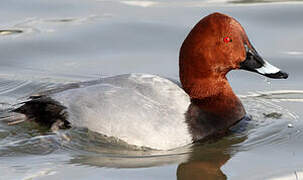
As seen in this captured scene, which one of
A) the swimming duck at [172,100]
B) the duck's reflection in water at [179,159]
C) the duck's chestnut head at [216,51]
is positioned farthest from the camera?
the duck's chestnut head at [216,51]

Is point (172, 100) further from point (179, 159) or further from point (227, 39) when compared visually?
point (227, 39)

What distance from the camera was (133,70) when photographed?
7.39 meters

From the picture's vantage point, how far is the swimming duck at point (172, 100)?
5.44 meters

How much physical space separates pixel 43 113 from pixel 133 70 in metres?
1.81

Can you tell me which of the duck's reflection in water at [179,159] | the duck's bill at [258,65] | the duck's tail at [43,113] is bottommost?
the duck's reflection in water at [179,159]

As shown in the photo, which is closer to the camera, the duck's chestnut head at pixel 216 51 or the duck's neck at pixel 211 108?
the duck's neck at pixel 211 108

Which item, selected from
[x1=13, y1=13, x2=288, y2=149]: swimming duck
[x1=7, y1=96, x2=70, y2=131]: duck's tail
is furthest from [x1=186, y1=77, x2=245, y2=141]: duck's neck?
[x1=7, y1=96, x2=70, y2=131]: duck's tail

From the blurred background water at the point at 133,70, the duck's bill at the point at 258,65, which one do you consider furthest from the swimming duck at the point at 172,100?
the blurred background water at the point at 133,70

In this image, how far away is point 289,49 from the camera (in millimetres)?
7887

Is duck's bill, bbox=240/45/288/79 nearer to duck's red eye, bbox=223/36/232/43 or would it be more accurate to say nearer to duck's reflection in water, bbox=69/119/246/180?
duck's red eye, bbox=223/36/232/43

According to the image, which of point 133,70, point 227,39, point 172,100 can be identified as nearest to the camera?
point 172,100

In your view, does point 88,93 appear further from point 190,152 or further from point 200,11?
point 200,11

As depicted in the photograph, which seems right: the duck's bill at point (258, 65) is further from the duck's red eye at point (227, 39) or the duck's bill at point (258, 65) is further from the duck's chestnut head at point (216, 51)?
the duck's red eye at point (227, 39)

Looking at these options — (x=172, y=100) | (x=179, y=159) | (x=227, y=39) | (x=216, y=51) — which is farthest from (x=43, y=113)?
(x=227, y=39)
